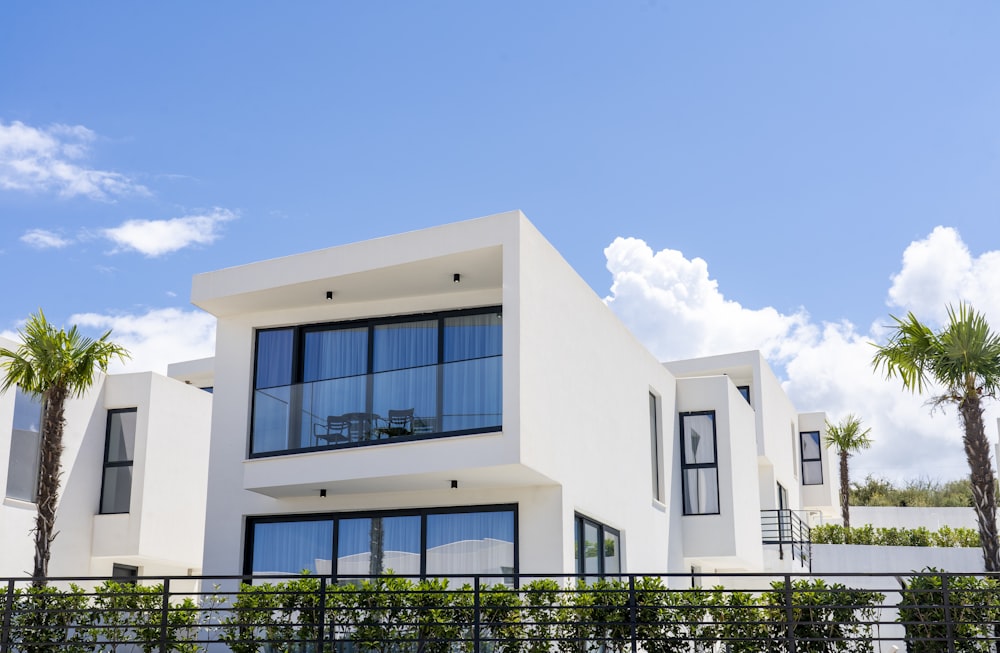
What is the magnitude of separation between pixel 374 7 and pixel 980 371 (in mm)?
10800

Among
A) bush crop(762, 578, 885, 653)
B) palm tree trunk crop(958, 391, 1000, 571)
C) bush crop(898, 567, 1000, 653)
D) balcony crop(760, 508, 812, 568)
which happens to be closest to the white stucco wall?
bush crop(762, 578, 885, 653)

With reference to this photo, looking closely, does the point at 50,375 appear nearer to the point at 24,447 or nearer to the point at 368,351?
the point at 24,447

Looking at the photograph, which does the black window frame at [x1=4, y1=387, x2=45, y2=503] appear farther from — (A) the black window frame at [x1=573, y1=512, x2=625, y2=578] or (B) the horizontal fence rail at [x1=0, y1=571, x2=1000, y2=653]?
(A) the black window frame at [x1=573, y1=512, x2=625, y2=578]

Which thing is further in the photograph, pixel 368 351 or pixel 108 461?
pixel 108 461

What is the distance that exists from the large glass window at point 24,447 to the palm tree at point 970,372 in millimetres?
15400

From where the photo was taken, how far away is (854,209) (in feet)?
75.2

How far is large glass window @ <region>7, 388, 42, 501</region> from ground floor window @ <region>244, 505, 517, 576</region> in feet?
20.3

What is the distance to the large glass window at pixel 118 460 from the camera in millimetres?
22141

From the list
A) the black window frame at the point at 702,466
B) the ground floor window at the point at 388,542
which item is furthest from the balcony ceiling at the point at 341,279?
the black window frame at the point at 702,466

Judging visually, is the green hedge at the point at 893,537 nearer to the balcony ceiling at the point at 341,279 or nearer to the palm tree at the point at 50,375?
the balcony ceiling at the point at 341,279

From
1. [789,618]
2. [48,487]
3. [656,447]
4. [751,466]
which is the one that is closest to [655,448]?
[656,447]

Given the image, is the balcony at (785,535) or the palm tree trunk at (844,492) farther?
the palm tree trunk at (844,492)

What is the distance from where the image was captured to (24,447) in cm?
2005

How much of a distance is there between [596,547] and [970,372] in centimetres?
618
